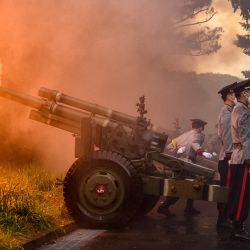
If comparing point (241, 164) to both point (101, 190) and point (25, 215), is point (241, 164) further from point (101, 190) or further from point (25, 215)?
point (25, 215)

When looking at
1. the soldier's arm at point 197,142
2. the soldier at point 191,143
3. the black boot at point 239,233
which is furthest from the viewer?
the soldier at point 191,143

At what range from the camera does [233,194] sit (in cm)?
709

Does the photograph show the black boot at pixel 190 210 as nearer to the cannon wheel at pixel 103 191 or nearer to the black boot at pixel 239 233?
the cannon wheel at pixel 103 191

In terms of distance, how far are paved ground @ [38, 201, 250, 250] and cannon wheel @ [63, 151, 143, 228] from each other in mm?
198

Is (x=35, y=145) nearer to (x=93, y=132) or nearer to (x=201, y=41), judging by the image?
(x=93, y=132)

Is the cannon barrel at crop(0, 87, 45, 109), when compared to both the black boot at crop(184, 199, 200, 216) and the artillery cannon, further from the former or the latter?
the black boot at crop(184, 199, 200, 216)

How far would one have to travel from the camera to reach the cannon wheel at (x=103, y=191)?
7.14 metres

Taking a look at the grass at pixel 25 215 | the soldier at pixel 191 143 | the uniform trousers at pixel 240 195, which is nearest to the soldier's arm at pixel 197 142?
the soldier at pixel 191 143

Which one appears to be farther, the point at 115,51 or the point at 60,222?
the point at 115,51

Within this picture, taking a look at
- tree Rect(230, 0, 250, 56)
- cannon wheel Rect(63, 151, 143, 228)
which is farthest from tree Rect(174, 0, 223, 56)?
cannon wheel Rect(63, 151, 143, 228)

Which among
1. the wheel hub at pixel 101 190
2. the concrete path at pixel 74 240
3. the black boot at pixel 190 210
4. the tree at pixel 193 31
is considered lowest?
the concrete path at pixel 74 240

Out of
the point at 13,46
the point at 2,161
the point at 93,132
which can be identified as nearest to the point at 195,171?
the point at 93,132

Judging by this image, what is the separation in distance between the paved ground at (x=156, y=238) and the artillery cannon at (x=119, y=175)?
0.31 metres

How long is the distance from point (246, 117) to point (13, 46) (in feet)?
24.8
